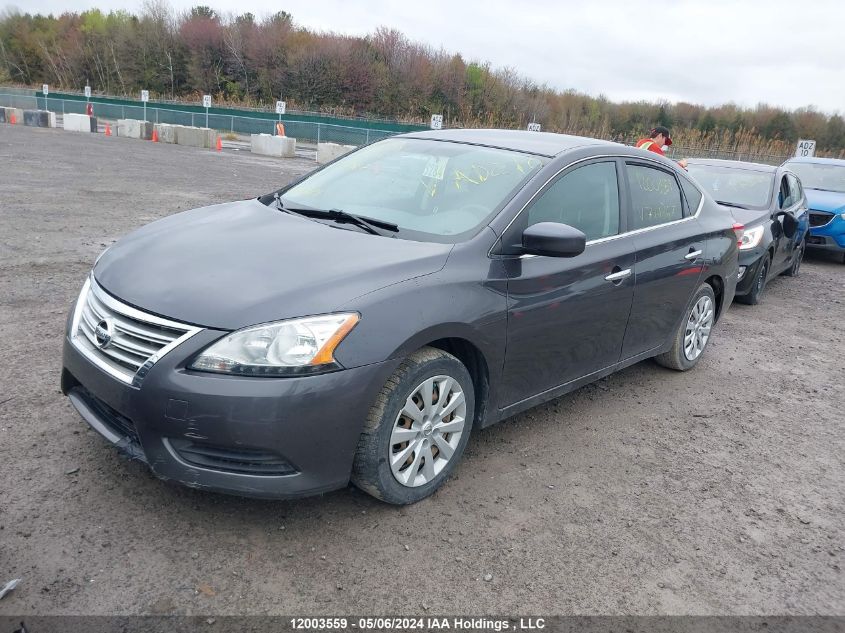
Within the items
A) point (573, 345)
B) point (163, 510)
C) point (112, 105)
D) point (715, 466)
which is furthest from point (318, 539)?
point (112, 105)

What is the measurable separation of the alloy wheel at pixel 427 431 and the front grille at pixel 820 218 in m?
10.5

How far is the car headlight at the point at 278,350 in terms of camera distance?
8.90 feet

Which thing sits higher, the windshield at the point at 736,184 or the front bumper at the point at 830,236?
the windshield at the point at 736,184

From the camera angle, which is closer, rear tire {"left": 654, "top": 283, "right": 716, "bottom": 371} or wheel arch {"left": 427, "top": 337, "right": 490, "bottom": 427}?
wheel arch {"left": 427, "top": 337, "right": 490, "bottom": 427}

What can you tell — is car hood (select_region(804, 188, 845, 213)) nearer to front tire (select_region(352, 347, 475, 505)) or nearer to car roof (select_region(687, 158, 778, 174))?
car roof (select_region(687, 158, 778, 174))

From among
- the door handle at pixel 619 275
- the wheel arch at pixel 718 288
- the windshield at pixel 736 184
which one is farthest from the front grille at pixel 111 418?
the windshield at pixel 736 184

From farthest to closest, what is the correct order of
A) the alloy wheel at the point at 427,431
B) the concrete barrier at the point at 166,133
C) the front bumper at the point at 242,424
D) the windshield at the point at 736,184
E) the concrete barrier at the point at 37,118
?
the concrete barrier at the point at 37,118, the concrete barrier at the point at 166,133, the windshield at the point at 736,184, the alloy wheel at the point at 427,431, the front bumper at the point at 242,424

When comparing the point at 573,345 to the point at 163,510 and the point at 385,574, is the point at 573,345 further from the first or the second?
the point at 163,510

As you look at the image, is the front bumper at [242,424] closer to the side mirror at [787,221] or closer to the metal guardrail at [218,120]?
the side mirror at [787,221]

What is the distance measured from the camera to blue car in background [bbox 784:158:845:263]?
444 inches

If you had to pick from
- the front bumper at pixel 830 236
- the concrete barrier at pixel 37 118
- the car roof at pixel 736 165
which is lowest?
the concrete barrier at pixel 37 118

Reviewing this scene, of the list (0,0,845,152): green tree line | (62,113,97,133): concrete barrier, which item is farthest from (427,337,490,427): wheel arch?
(0,0,845,152): green tree line

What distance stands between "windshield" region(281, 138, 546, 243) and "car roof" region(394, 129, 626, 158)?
10 cm

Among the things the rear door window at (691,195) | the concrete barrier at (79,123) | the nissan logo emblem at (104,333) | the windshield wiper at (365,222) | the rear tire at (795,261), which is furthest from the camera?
the concrete barrier at (79,123)
